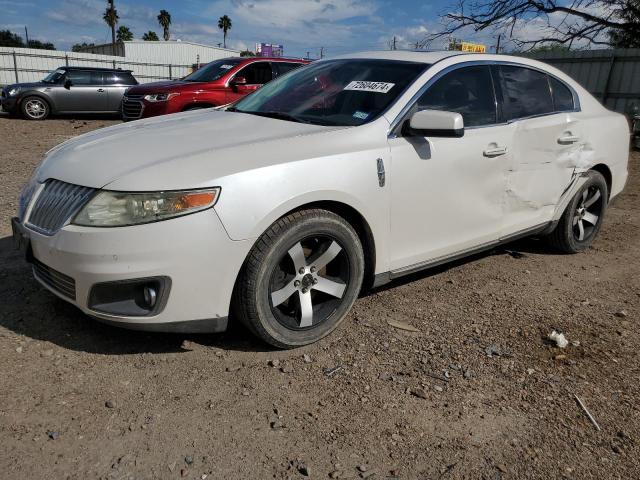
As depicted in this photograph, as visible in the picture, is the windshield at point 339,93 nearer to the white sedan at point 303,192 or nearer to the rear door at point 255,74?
the white sedan at point 303,192

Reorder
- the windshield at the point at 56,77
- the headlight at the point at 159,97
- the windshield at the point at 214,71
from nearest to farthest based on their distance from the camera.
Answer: the headlight at the point at 159,97 < the windshield at the point at 214,71 < the windshield at the point at 56,77

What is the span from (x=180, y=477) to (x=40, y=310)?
177 centimetres

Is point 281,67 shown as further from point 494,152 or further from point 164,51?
point 164,51

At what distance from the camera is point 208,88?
10273 mm

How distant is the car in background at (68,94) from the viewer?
1475cm

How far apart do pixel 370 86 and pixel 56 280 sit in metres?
2.17

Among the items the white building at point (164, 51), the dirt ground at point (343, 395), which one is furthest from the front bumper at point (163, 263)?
the white building at point (164, 51)

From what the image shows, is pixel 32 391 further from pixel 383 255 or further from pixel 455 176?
pixel 455 176

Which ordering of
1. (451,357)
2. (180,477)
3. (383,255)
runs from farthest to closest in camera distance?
1. (383,255)
2. (451,357)
3. (180,477)

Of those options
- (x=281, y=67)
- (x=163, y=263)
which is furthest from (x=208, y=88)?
(x=163, y=263)

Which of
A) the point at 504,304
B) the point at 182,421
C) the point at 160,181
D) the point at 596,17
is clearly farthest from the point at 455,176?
the point at 596,17

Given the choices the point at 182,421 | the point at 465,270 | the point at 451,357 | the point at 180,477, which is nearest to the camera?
the point at 180,477

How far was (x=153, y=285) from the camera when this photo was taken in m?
2.54

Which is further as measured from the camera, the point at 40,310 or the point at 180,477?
the point at 40,310
